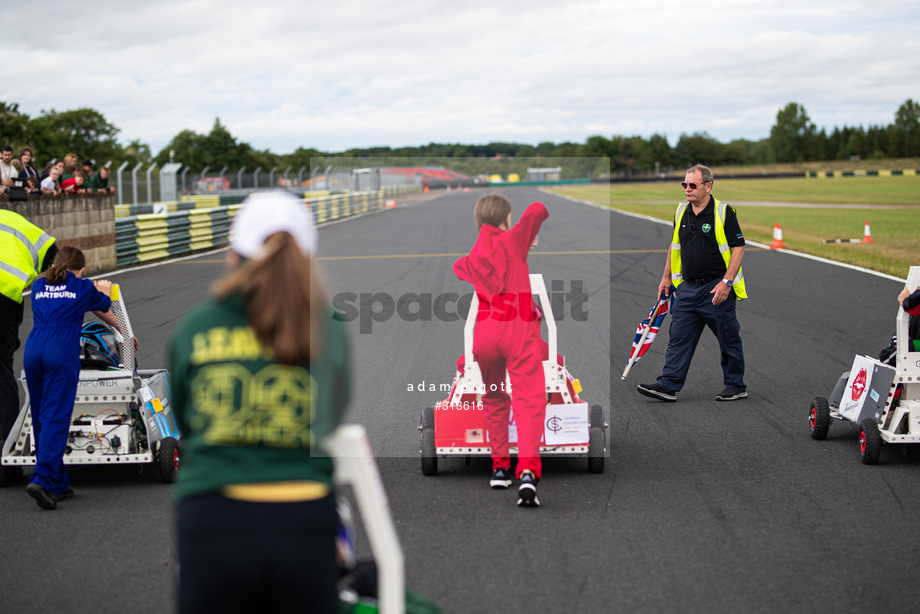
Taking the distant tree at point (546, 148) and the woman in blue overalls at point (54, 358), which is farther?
the distant tree at point (546, 148)

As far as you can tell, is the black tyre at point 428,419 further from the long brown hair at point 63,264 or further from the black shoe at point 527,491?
the long brown hair at point 63,264

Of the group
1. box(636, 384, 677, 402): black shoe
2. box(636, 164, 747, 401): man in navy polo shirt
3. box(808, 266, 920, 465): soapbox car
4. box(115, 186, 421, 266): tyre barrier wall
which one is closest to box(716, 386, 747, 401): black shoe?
box(636, 164, 747, 401): man in navy polo shirt

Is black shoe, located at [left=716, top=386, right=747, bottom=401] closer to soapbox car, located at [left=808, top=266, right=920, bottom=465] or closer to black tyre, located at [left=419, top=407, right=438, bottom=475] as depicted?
soapbox car, located at [left=808, top=266, right=920, bottom=465]

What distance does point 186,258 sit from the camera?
21.0 metres

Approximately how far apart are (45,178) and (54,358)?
1424 cm

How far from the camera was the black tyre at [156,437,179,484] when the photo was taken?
559cm

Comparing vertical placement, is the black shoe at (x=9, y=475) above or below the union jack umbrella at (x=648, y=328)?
below

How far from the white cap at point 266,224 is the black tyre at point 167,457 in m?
3.66

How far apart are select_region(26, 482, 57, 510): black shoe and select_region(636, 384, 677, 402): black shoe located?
474 centimetres

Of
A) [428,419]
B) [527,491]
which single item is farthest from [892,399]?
[428,419]

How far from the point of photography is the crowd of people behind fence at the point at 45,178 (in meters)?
15.5

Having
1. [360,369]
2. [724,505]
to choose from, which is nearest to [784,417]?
[724,505]

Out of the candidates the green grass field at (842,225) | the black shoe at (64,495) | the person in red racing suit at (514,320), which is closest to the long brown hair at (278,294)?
the person in red racing suit at (514,320)

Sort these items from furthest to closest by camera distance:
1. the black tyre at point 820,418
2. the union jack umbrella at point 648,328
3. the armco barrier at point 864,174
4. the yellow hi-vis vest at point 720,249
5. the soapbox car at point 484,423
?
1. the armco barrier at point 864,174
2. the union jack umbrella at point 648,328
3. the yellow hi-vis vest at point 720,249
4. the black tyre at point 820,418
5. the soapbox car at point 484,423
